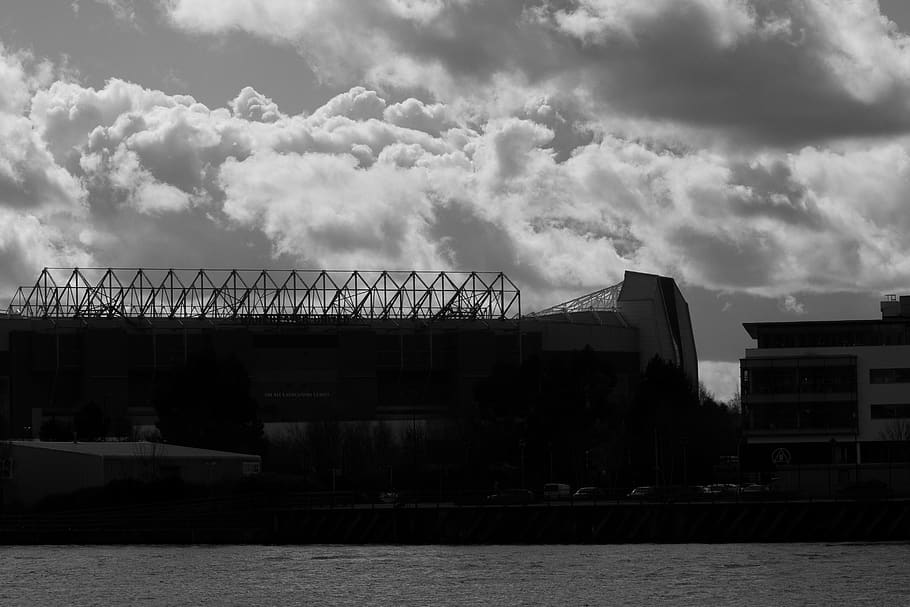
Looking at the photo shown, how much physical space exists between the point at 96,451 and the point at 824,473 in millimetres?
50522

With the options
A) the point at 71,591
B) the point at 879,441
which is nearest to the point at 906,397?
the point at 879,441

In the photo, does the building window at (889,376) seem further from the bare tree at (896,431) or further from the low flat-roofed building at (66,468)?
the low flat-roofed building at (66,468)

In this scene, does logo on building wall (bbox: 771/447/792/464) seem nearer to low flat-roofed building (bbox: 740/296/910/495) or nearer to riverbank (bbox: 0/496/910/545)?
low flat-roofed building (bbox: 740/296/910/495)

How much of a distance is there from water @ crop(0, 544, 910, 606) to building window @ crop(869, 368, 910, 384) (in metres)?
48.8

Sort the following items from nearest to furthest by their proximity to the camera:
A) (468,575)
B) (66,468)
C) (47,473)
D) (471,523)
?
(468,575)
(471,523)
(66,468)
(47,473)

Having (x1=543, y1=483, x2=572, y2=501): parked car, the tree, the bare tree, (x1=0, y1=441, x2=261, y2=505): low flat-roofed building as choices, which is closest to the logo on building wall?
the bare tree

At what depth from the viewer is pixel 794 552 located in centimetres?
9262

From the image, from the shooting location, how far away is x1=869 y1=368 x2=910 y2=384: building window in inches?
5650

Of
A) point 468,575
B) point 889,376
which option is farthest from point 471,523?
point 889,376

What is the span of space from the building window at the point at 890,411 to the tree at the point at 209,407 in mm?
50246

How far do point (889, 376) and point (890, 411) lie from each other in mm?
2892

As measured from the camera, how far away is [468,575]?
83.9 meters

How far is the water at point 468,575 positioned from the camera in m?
74.6

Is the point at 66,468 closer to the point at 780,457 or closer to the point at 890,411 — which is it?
the point at 780,457
